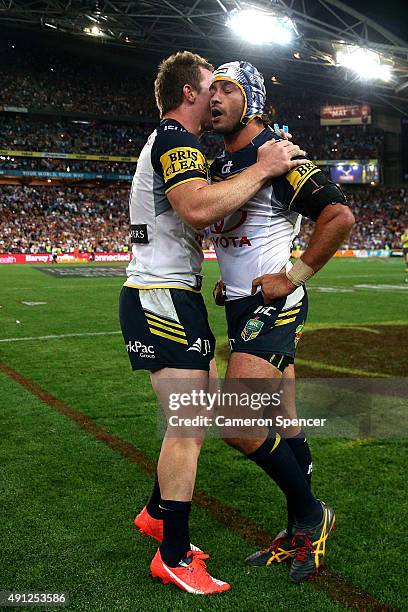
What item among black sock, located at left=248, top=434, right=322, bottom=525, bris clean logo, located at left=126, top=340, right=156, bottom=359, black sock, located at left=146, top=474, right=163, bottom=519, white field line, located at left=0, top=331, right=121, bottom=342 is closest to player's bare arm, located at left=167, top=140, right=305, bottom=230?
bris clean logo, located at left=126, top=340, right=156, bottom=359

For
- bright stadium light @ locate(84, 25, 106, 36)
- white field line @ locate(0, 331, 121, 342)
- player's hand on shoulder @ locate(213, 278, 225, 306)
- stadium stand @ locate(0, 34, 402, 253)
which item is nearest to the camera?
player's hand on shoulder @ locate(213, 278, 225, 306)

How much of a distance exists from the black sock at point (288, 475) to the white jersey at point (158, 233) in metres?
0.84

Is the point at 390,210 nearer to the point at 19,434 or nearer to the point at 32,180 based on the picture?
the point at 32,180

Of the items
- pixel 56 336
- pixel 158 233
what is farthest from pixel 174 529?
pixel 56 336

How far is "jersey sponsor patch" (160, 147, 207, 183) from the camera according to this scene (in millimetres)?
2617

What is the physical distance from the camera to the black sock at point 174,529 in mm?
2744

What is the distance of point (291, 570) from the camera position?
279 cm

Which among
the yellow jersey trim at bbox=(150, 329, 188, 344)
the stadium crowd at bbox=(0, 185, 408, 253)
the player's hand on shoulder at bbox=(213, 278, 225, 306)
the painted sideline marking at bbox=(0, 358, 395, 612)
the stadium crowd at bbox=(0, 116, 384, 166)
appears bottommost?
the painted sideline marking at bbox=(0, 358, 395, 612)

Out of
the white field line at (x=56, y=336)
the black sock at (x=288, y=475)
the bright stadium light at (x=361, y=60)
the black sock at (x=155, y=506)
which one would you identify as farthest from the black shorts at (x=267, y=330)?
the bright stadium light at (x=361, y=60)

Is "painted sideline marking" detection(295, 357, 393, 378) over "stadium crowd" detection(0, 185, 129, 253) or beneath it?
beneath

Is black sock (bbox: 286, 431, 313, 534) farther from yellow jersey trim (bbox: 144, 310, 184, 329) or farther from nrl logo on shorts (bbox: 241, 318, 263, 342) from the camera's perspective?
yellow jersey trim (bbox: 144, 310, 184, 329)

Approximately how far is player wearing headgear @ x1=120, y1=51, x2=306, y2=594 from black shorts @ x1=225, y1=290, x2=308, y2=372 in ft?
0.64

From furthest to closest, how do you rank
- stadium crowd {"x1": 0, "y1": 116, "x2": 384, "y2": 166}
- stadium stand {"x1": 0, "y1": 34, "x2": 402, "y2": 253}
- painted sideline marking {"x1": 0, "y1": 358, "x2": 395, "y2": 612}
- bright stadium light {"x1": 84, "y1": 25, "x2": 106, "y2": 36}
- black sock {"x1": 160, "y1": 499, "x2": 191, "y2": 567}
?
stadium crowd {"x1": 0, "y1": 116, "x2": 384, "y2": 166}, stadium stand {"x1": 0, "y1": 34, "x2": 402, "y2": 253}, bright stadium light {"x1": 84, "y1": 25, "x2": 106, "y2": 36}, black sock {"x1": 160, "y1": 499, "x2": 191, "y2": 567}, painted sideline marking {"x1": 0, "y1": 358, "x2": 395, "y2": 612}

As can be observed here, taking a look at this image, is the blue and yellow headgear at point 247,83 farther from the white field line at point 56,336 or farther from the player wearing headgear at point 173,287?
the white field line at point 56,336
